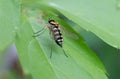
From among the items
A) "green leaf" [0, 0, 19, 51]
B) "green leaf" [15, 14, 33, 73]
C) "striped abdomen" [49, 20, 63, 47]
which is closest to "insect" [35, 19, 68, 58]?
"striped abdomen" [49, 20, 63, 47]

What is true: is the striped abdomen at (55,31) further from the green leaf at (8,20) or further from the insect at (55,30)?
the green leaf at (8,20)

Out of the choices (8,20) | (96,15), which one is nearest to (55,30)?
(96,15)

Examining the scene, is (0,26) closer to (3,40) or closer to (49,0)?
(3,40)

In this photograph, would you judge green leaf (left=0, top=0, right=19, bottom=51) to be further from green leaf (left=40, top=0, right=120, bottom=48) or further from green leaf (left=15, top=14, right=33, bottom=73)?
green leaf (left=40, top=0, right=120, bottom=48)

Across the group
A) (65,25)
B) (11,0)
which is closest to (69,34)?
(65,25)

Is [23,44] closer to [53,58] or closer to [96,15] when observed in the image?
[53,58]

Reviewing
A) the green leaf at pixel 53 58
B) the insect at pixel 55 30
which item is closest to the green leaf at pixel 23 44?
the green leaf at pixel 53 58
